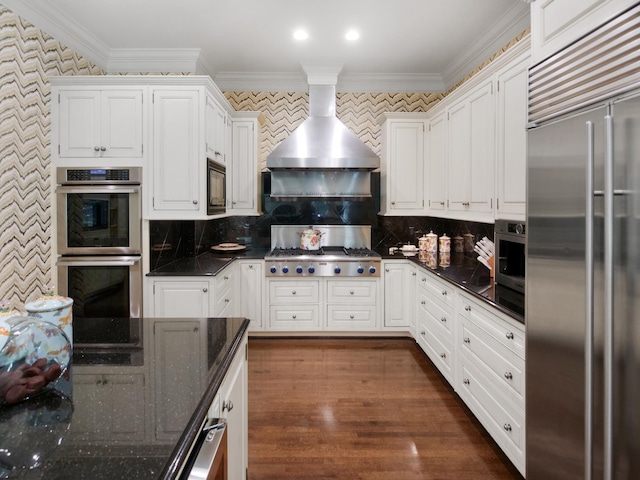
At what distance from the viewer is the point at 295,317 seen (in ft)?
13.2

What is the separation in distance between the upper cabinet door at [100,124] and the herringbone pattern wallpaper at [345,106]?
5.16 ft

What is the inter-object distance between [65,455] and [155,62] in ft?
12.2

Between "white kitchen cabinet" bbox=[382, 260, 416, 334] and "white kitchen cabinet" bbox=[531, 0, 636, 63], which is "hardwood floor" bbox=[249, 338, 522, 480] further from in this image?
"white kitchen cabinet" bbox=[531, 0, 636, 63]

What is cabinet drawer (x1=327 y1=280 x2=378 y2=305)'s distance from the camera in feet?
13.2

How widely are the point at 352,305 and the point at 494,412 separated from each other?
198cm

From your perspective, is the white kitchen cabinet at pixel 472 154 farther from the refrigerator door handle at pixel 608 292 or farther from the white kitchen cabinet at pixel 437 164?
the refrigerator door handle at pixel 608 292

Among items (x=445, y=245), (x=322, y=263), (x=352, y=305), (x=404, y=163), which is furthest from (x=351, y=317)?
(x=404, y=163)

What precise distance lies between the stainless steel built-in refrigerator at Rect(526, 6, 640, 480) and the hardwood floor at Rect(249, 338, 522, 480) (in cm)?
59

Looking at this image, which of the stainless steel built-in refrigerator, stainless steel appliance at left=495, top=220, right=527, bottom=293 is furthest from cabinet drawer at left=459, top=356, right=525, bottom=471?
stainless steel appliance at left=495, top=220, right=527, bottom=293

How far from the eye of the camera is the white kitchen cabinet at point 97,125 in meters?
3.02

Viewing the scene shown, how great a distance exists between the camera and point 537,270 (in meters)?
1.59

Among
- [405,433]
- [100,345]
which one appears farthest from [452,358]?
[100,345]

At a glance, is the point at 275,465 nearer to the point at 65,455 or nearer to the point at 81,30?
the point at 65,455

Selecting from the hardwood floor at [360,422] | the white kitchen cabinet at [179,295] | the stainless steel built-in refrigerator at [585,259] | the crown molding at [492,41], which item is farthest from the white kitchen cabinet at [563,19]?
the white kitchen cabinet at [179,295]
